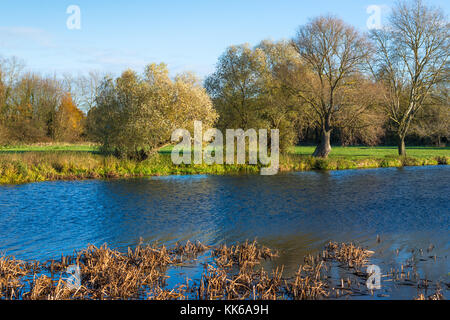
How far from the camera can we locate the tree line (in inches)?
1217

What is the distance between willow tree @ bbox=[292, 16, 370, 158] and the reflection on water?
39.7 feet

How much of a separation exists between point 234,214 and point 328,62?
25.0 meters

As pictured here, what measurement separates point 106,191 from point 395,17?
34705 millimetres

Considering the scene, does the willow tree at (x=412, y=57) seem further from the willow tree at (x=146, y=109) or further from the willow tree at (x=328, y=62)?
the willow tree at (x=146, y=109)

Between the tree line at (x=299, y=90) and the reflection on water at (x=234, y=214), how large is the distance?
558 centimetres

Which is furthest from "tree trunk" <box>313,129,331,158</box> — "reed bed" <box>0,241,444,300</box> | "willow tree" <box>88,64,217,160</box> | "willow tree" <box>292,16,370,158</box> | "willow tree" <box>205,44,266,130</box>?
"reed bed" <box>0,241,444,300</box>

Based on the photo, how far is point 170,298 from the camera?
7574mm

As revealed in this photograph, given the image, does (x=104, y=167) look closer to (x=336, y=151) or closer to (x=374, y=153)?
(x=374, y=153)

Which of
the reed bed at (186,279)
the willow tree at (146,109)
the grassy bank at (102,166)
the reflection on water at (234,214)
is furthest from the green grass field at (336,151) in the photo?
the reed bed at (186,279)

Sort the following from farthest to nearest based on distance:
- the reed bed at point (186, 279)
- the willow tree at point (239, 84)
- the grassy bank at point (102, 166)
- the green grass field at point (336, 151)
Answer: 1. the green grass field at point (336, 151)
2. the willow tree at point (239, 84)
3. the grassy bank at point (102, 166)
4. the reed bed at point (186, 279)

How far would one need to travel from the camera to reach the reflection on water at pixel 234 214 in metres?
12.3

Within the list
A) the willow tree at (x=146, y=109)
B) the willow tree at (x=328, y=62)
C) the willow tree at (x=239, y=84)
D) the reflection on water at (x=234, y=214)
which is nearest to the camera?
the reflection on water at (x=234, y=214)
